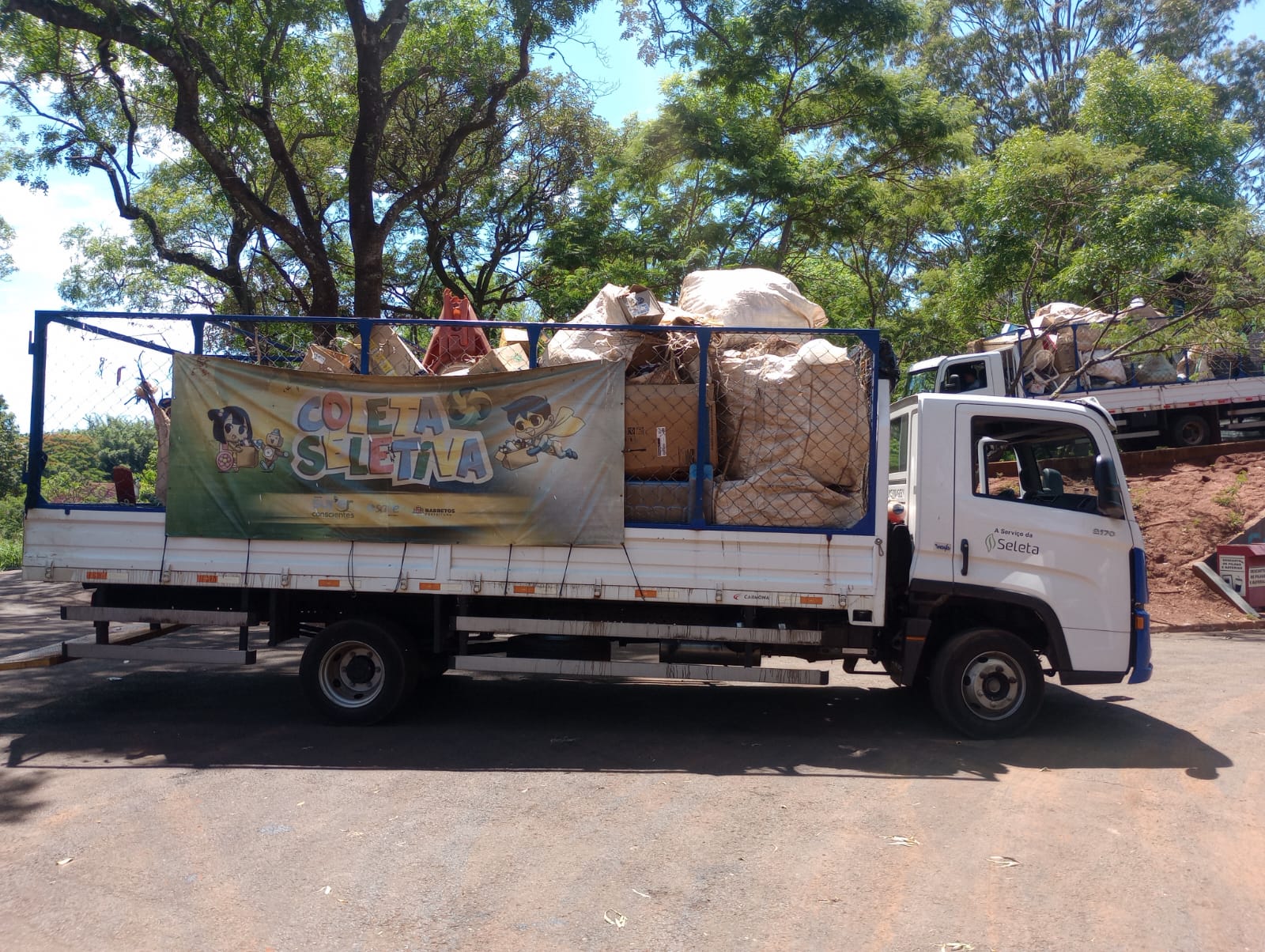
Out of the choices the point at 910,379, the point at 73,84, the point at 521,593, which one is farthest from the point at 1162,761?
the point at 73,84

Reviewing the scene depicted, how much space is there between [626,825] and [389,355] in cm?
351

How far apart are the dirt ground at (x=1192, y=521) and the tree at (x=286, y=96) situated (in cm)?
1050

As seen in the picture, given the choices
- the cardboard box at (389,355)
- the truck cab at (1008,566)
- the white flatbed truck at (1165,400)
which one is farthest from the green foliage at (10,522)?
the truck cab at (1008,566)

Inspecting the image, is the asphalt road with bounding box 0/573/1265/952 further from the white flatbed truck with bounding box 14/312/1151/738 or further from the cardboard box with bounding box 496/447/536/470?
the cardboard box with bounding box 496/447/536/470

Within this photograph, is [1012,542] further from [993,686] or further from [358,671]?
[358,671]

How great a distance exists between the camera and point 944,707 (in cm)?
630

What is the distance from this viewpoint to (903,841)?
4.65m

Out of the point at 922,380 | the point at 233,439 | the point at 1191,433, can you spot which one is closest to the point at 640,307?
the point at 233,439

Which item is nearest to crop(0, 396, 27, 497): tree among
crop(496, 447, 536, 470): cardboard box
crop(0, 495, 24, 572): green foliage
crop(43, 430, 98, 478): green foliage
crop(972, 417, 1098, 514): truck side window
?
crop(0, 495, 24, 572): green foliage

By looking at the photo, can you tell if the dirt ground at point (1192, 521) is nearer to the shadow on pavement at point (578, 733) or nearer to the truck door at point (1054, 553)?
the shadow on pavement at point (578, 733)

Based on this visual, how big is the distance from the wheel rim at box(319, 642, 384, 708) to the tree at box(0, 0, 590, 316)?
6.83 meters

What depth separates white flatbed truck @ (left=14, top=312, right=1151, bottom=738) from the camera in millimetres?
6117

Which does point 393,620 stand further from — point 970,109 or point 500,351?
point 970,109

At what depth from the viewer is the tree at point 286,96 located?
12.3m
